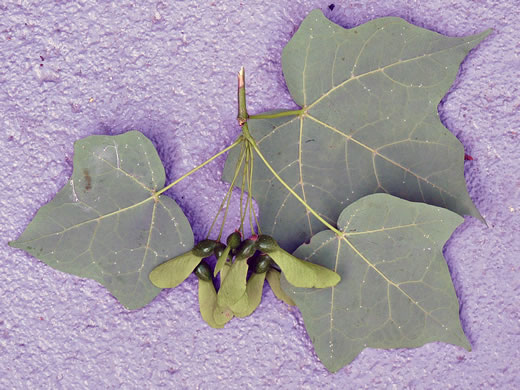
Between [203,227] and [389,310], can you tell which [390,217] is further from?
[203,227]

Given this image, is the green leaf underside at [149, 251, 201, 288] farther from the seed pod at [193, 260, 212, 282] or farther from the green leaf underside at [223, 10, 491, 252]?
the green leaf underside at [223, 10, 491, 252]

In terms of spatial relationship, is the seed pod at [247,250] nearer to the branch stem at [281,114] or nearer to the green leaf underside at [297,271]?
the green leaf underside at [297,271]

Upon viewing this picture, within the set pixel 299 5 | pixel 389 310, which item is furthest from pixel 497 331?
pixel 299 5

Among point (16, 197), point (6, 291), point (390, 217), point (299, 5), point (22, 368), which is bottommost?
point (22, 368)

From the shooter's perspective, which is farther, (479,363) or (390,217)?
(479,363)

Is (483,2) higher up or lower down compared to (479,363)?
higher up

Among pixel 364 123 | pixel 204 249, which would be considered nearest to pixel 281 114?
pixel 364 123

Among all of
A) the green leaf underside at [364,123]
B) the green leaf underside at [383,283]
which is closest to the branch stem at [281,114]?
the green leaf underside at [364,123]
